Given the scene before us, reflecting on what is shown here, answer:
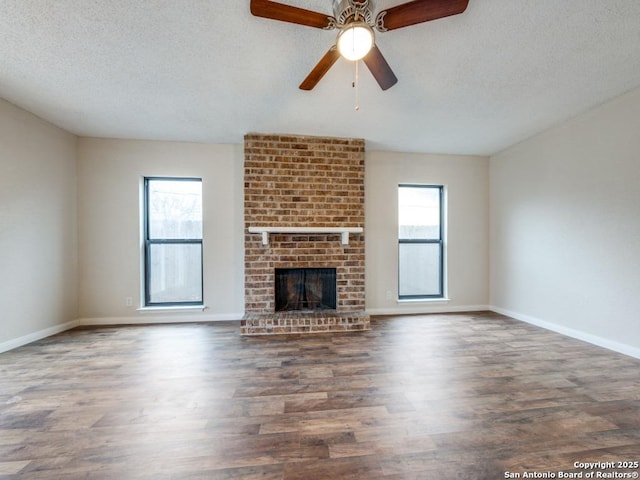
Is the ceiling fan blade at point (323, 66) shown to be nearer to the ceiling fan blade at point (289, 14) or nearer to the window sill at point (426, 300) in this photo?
the ceiling fan blade at point (289, 14)

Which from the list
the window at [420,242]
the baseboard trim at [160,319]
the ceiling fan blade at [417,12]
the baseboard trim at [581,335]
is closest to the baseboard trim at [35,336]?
the baseboard trim at [160,319]

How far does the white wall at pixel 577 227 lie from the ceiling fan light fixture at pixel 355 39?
2935mm

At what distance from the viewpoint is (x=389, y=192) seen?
3943 mm

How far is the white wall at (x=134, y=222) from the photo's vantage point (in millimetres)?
3475

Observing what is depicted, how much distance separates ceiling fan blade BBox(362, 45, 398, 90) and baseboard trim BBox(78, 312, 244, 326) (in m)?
3.30

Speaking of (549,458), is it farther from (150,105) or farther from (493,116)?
(150,105)

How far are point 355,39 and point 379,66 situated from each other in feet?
1.01

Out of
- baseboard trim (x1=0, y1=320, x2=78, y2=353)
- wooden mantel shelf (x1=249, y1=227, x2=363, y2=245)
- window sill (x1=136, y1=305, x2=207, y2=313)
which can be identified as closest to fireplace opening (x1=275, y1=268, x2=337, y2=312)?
wooden mantel shelf (x1=249, y1=227, x2=363, y2=245)

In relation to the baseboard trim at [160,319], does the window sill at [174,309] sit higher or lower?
higher

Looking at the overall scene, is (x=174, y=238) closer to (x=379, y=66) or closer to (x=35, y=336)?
(x=35, y=336)

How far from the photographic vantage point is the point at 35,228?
2893 mm

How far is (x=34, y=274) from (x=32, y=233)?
1.53 ft

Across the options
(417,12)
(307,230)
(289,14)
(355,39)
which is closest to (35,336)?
(307,230)

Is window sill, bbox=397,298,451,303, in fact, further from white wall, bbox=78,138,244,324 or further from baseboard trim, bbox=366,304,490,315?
white wall, bbox=78,138,244,324
